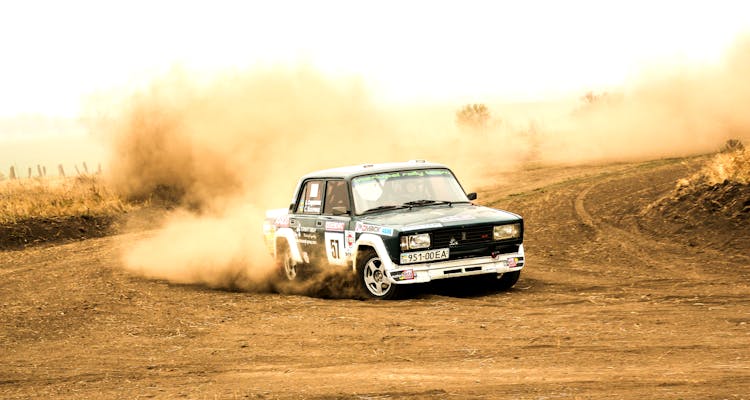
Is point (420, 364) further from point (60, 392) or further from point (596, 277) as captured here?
point (596, 277)

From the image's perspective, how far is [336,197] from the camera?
11.9 m

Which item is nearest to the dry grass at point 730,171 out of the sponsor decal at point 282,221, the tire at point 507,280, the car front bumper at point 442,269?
the tire at point 507,280

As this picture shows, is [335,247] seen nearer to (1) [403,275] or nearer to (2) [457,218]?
(1) [403,275]

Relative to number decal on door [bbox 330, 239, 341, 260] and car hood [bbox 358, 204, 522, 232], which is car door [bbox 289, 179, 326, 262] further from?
car hood [bbox 358, 204, 522, 232]

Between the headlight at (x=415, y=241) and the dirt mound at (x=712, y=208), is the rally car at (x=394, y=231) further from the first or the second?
the dirt mound at (x=712, y=208)

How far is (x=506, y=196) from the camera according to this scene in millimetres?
25328

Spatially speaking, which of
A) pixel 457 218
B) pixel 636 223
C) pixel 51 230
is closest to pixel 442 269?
pixel 457 218

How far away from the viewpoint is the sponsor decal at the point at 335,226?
11.4 metres

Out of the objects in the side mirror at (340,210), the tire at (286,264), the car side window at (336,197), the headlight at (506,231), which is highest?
the car side window at (336,197)

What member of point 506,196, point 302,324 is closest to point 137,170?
point 506,196

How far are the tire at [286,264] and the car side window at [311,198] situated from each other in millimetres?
589

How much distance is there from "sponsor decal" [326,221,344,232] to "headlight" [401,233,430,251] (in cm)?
119

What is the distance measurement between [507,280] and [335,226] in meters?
2.15

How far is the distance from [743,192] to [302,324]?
9817 millimetres
